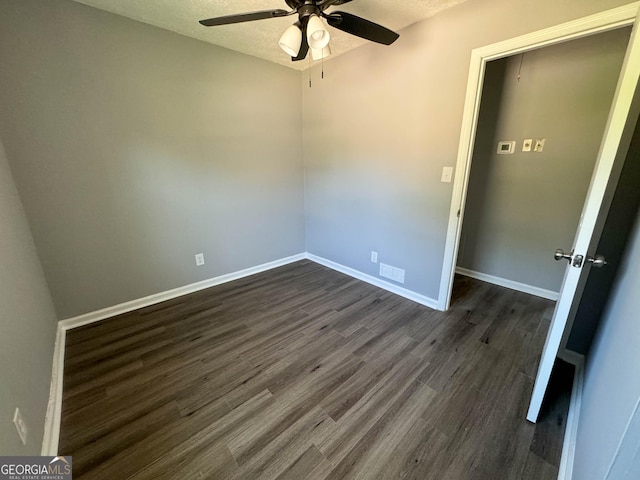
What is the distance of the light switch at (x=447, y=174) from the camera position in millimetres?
2117

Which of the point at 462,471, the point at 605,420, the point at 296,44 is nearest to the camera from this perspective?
the point at 605,420

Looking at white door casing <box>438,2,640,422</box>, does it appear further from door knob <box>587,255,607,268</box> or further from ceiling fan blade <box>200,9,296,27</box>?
ceiling fan blade <box>200,9,296,27</box>

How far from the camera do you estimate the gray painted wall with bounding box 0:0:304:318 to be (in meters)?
1.79

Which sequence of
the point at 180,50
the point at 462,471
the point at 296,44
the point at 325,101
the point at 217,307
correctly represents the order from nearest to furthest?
the point at 462,471, the point at 296,44, the point at 180,50, the point at 217,307, the point at 325,101

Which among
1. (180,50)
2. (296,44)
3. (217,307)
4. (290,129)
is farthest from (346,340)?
(180,50)

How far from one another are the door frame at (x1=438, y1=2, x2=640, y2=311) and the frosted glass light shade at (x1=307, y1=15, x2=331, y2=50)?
3.89ft

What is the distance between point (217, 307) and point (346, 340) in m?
1.31

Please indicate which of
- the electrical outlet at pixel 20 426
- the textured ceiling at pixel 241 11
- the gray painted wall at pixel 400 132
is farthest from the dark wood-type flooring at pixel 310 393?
the textured ceiling at pixel 241 11

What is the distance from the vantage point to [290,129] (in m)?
3.22

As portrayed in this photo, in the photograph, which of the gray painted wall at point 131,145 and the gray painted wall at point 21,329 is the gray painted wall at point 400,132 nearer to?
the gray painted wall at point 131,145

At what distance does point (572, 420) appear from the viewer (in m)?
1.32

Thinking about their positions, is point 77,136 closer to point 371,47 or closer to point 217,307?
point 217,307

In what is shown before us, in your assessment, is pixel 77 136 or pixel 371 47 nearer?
pixel 77 136

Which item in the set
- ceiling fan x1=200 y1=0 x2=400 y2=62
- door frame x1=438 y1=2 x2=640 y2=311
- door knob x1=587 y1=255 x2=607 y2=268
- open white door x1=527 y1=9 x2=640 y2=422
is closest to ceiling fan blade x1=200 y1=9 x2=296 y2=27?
ceiling fan x1=200 y1=0 x2=400 y2=62
